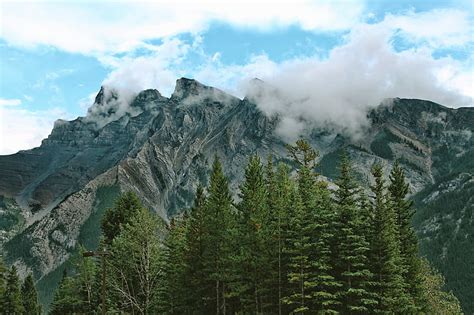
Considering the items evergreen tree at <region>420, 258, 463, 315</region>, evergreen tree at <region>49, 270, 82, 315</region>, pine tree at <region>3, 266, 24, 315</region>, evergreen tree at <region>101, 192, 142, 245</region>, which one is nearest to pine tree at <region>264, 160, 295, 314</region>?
evergreen tree at <region>420, 258, 463, 315</region>

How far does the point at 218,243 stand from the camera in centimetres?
5438

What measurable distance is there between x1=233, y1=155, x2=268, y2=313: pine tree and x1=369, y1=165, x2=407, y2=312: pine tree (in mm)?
10925

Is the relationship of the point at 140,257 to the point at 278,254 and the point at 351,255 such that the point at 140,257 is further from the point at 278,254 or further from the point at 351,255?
the point at 351,255

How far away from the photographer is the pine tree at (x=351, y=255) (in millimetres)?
49812

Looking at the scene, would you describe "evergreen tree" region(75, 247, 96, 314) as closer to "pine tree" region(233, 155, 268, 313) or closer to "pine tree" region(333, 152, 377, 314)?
"pine tree" region(233, 155, 268, 313)

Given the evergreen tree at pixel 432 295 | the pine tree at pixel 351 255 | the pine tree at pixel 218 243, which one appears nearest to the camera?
the pine tree at pixel 351 255

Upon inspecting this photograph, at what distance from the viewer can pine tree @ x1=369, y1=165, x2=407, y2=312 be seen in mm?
51656

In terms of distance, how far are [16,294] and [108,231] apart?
37.3m

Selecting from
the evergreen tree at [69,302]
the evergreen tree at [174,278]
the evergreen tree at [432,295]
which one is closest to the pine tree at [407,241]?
the evergreen tree at [432,295]

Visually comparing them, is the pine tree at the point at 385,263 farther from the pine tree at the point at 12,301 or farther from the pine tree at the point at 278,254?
the pine tree at the point at 12,301

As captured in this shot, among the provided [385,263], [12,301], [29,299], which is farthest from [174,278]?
[29,299]

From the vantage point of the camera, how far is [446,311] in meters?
78.7

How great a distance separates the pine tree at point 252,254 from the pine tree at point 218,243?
1.33 metres

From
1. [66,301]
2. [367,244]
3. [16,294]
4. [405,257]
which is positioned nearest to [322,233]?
[367,244]
